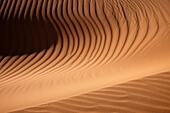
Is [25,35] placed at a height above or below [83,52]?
above

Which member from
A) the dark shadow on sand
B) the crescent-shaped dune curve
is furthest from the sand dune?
the dark shadow on sand

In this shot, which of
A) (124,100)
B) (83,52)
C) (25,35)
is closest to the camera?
(124,100)

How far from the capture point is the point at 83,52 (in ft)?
23.4

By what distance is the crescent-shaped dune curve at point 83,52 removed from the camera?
10.6ft

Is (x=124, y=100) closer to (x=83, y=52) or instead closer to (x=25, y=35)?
(x=83, y=52)

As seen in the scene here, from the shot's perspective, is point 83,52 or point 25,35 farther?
point 25,35

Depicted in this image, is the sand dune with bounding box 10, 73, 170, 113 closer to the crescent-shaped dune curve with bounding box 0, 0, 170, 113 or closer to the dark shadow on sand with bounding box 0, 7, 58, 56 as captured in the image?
the crescent-shaped dune curve with bounding box 0, 0, 170, 113

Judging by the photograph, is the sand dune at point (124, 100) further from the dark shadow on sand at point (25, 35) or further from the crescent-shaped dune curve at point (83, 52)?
the dark shadow on sand at point (25, 35)

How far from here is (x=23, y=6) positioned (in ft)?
31.3

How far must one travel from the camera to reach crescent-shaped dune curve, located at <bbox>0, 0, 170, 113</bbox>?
3231mm

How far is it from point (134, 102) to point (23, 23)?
656cm

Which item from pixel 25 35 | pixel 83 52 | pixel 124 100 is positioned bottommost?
pixel 124 100

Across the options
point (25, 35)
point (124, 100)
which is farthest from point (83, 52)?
point (124, 100)

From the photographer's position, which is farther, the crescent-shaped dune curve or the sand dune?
the crescent-shaped dune curve
